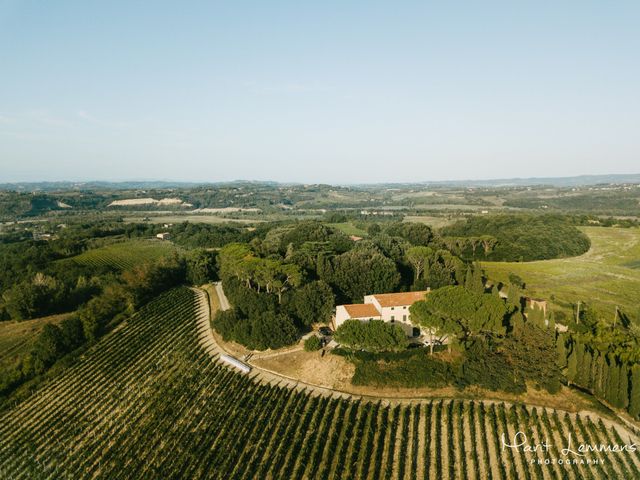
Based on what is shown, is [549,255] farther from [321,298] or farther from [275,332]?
[275,332]

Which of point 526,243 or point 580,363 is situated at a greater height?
point 526,243

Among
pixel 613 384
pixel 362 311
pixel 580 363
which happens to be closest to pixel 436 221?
pixel 362 311

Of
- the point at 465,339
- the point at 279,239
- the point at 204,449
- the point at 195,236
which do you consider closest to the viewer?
the point at 204,449

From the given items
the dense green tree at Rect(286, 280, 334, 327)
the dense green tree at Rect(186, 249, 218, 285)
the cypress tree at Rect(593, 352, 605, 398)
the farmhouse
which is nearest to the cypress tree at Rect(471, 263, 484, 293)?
the farmhouse

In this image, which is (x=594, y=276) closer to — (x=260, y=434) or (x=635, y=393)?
(x=635, y=393)

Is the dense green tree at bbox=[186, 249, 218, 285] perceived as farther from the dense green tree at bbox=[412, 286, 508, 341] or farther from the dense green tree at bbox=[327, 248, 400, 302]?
the dense green tree at bbox=[412, 286, 508, 341]

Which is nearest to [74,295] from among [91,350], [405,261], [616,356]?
[91,350]

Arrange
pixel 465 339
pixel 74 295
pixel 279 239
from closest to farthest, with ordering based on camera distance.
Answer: pixel 465 339, pixel 74 295, pixel 279 239
